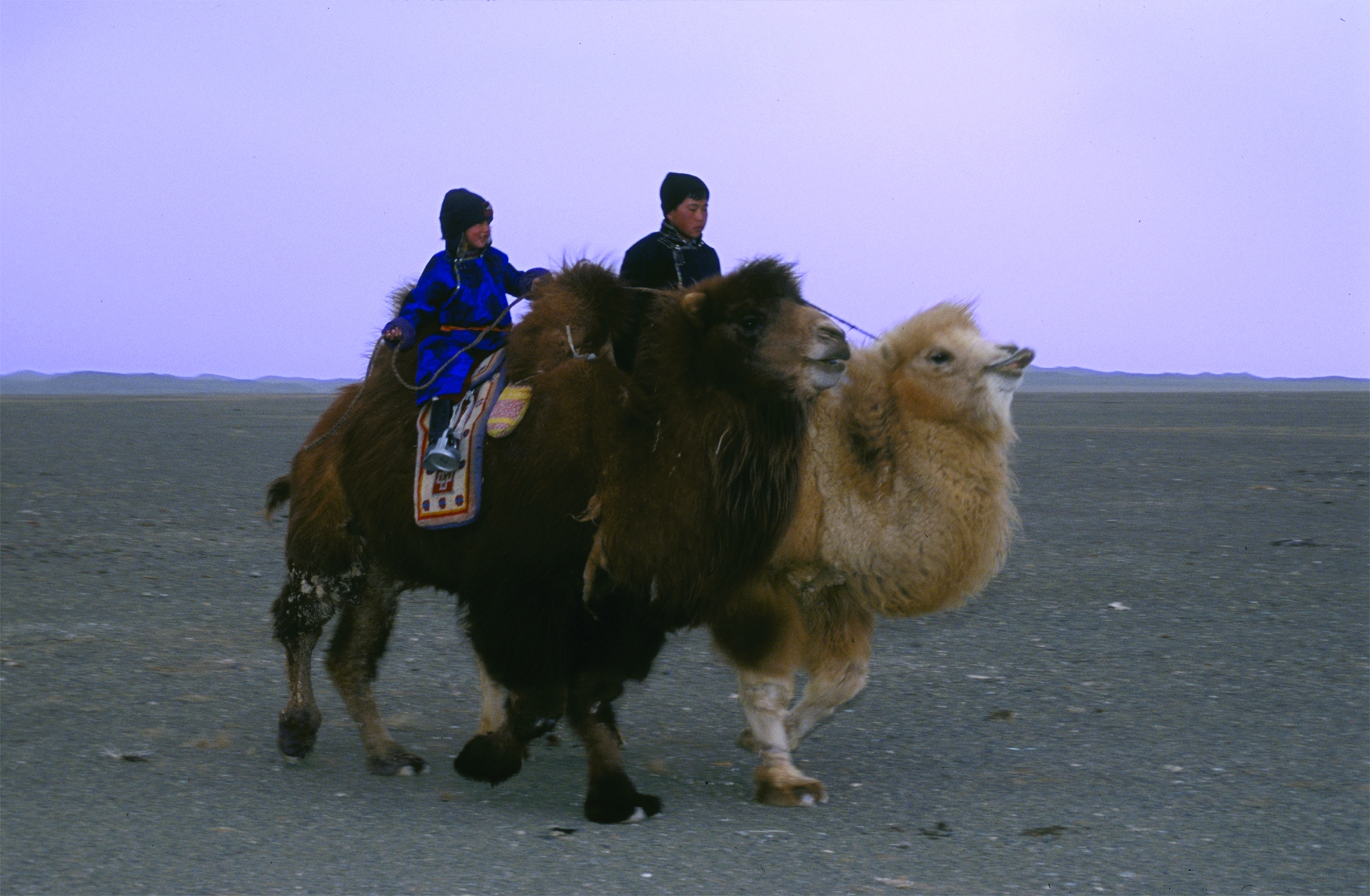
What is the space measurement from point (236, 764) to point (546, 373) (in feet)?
6.59

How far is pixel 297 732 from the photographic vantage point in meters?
5.92

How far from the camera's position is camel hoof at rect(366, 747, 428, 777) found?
5.82 meters

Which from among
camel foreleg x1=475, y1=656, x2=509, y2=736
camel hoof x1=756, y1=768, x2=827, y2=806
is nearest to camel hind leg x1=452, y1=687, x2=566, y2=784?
camel foreleg x1=475, y1=656, x2=509, y2=736

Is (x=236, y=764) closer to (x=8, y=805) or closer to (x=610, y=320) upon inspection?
(x=8, y=805)

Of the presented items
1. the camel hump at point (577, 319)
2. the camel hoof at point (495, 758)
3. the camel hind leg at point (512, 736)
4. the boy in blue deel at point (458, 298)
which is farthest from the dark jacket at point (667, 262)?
the camel hoof at point (495, 758)

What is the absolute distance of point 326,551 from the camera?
5992 mm

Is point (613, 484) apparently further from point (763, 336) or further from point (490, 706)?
point (490, 706)

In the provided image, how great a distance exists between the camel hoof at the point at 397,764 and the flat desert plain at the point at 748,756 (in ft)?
0.20

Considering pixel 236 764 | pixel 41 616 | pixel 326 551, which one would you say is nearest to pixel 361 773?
pixel 236 764

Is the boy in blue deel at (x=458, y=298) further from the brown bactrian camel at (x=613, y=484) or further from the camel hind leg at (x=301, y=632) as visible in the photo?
the camel hind leg at (x=301, y=632)

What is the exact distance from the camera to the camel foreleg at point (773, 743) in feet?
17.6

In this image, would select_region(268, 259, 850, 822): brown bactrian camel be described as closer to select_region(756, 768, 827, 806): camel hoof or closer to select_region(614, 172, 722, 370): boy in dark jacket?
select_region(756, 768, 827, 806): camel hoof

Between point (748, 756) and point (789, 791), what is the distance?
82 centimetres

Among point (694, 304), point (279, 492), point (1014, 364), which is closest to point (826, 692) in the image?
point (1014, 364)
